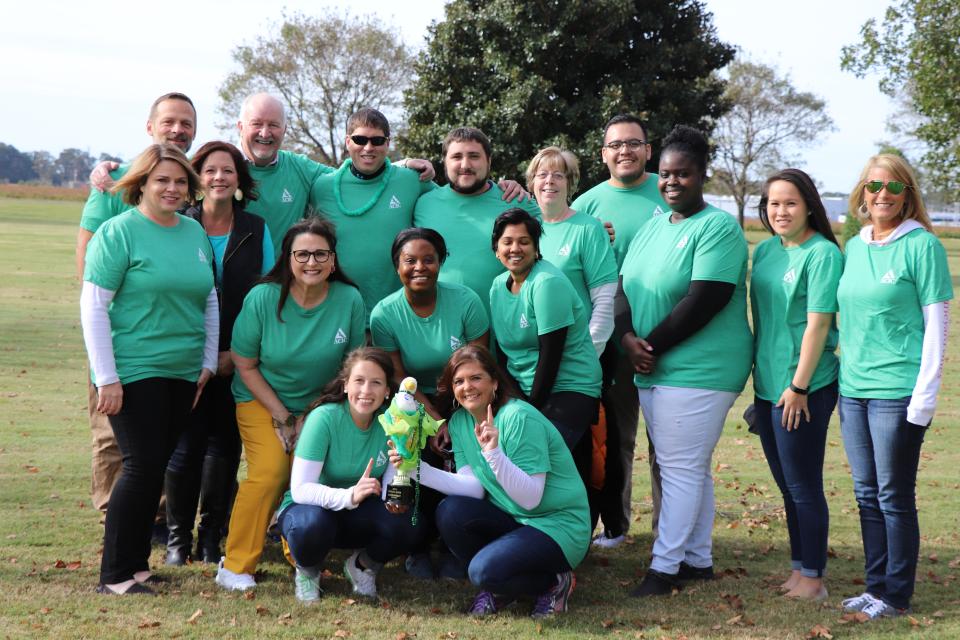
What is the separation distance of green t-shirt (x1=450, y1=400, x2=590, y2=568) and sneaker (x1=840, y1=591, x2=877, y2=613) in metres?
1.39

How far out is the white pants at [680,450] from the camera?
548 cm

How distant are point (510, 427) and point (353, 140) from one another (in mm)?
2275

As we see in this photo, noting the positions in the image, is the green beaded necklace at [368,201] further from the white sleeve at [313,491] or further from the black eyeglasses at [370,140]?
the white sleeve at [313,491]

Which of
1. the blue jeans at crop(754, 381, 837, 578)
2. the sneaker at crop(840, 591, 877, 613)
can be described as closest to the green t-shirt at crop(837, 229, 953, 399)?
the blue jeans at crop(754, 381, 837, 578)

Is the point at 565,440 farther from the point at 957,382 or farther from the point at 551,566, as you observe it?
the point at 957,382

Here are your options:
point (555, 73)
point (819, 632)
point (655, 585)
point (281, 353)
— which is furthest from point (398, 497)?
point (555, 73)

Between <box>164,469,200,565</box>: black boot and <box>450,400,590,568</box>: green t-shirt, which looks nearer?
<box>450,400,590,568</box>: green t-shirt

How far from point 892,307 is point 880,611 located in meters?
1.56

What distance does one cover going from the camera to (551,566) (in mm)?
5129

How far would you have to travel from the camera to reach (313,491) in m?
5.25

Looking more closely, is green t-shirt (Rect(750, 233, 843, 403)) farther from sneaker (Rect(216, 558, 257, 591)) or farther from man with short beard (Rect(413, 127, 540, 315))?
sneaker (Rect(216, 558, 257, 591))

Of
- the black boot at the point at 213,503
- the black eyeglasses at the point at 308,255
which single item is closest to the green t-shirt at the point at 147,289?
the black eyeglasses at the point at 308,255

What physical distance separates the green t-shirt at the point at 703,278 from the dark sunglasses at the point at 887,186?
69 cm

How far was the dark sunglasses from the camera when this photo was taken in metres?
4.96
